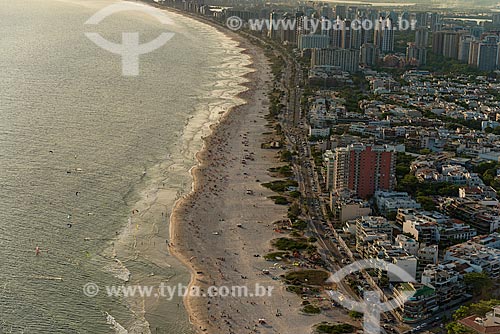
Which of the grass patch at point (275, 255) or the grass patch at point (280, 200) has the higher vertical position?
the grass patch at point (280, 200)

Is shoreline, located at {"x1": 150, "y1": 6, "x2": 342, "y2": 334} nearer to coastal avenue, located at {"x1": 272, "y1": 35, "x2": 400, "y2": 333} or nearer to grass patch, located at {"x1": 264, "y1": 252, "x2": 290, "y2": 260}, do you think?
grass patch, located at {"x1": 264, "y1": 252, "x2": 290, "y2": 260}

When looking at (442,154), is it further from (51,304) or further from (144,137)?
(51,304)

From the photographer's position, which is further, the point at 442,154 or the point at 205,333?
Answer: the point at 442,154

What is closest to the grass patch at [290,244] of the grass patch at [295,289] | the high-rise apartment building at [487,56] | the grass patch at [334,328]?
the grass patch at [295,289]

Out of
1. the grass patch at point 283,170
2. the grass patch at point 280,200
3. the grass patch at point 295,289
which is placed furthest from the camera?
the grass patch at point 283,170

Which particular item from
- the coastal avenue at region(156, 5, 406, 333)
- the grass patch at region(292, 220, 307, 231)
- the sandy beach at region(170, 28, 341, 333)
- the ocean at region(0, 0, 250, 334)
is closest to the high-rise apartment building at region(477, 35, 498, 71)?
the coastal avenue at region(156, 5, 406, 333)

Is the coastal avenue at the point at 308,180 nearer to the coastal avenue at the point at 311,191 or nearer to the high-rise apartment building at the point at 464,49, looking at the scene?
the coastal avenue at the point at 311,191

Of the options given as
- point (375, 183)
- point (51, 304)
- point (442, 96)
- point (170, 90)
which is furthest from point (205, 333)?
point (442, 96)

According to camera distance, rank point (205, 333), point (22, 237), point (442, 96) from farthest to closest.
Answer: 1. point (442, 96)
2. point (22, 237)
3. point (205, 333)
